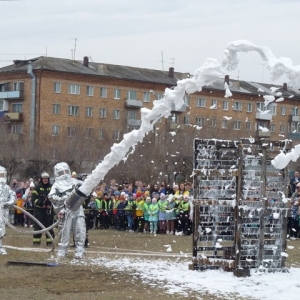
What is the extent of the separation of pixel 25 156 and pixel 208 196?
42258 millimetres

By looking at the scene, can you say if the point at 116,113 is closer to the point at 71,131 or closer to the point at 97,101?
the point at 97,101

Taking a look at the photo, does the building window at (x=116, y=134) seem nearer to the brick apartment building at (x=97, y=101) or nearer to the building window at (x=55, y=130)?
the brick apartment building at (x=97, y=101)

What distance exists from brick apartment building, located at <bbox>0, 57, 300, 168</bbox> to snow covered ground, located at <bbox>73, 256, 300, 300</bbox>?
48.6 metres

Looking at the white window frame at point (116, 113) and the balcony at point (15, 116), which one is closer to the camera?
the balcony at point (15, 116)

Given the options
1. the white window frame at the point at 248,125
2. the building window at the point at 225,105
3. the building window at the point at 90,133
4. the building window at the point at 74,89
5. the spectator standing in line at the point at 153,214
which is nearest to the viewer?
the spectator standing in line at the point at 153,214

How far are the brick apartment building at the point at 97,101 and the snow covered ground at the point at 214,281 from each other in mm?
48629

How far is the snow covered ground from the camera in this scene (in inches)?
520

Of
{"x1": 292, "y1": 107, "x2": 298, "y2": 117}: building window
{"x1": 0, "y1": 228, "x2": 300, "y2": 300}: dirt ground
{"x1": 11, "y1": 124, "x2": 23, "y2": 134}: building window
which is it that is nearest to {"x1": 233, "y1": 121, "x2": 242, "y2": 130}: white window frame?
{"x1": 292, "y1": 107, "x2": 298, "y2": 117}: building window

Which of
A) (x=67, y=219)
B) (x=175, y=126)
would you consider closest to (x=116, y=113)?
(x=175, y=126)

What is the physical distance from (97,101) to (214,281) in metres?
63.3

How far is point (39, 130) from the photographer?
7081 centimetres

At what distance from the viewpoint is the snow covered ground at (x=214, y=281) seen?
13.2 metres

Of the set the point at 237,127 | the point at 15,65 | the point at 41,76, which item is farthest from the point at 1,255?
the point at 15,65

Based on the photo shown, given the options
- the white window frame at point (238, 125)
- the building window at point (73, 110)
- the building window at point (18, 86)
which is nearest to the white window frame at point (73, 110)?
the building window at point (73, 110)
